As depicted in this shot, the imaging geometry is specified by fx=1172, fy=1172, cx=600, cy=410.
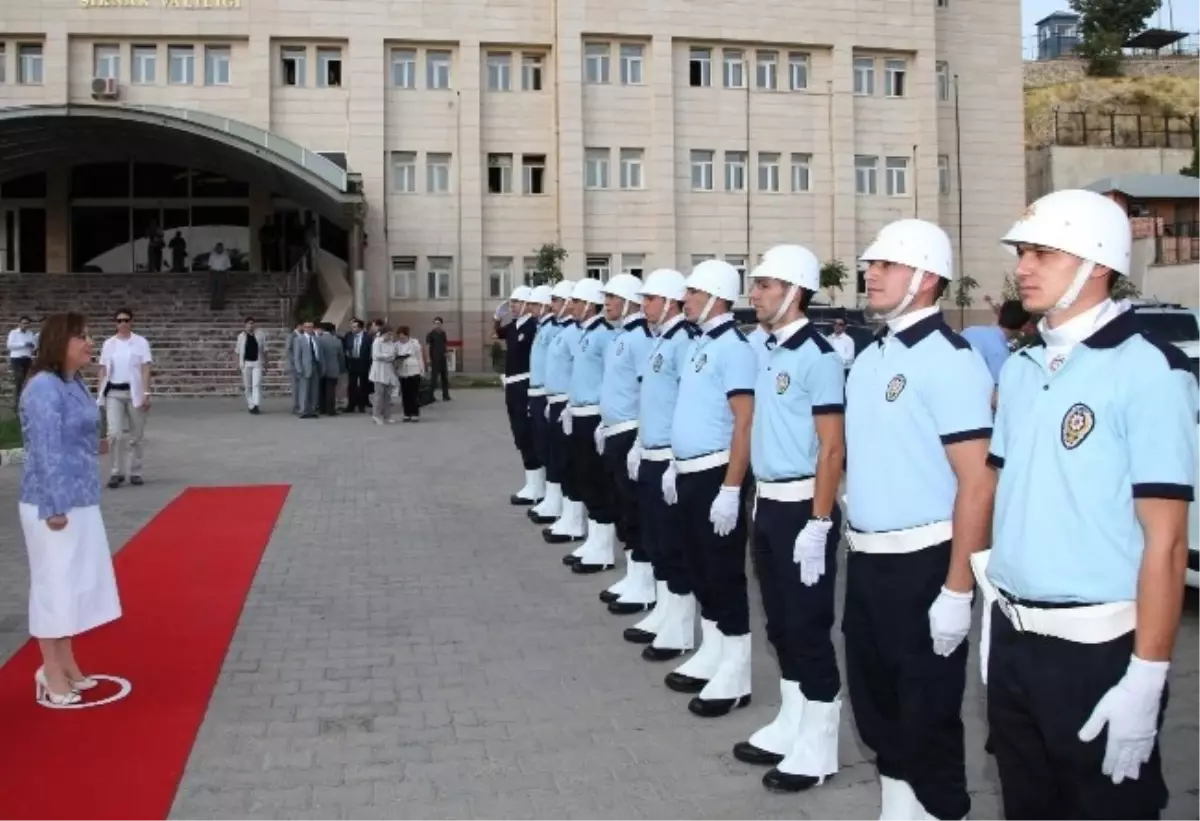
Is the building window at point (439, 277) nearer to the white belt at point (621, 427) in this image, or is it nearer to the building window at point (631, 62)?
the building window at point (631, 62)

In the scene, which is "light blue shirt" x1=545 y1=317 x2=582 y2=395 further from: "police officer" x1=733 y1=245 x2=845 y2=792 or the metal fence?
the metal fence

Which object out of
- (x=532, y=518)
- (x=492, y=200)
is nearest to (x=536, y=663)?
(x=532, y=518)

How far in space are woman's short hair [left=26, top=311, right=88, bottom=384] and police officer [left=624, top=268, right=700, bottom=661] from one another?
3.20 m

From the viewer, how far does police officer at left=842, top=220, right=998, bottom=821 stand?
12.7 feet

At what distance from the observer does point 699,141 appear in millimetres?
42406

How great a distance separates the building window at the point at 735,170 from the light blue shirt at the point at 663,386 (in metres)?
36.9

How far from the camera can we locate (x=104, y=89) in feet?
125

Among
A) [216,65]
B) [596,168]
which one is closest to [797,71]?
[596,168]

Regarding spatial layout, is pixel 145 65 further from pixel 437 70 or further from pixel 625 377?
pixel 625 377

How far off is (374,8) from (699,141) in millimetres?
12194

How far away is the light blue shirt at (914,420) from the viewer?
12.5 feet

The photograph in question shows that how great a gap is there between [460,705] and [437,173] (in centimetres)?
3644

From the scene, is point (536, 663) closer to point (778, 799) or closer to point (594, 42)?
point (778, 799)

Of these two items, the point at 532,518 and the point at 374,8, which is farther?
the point at 374,8
